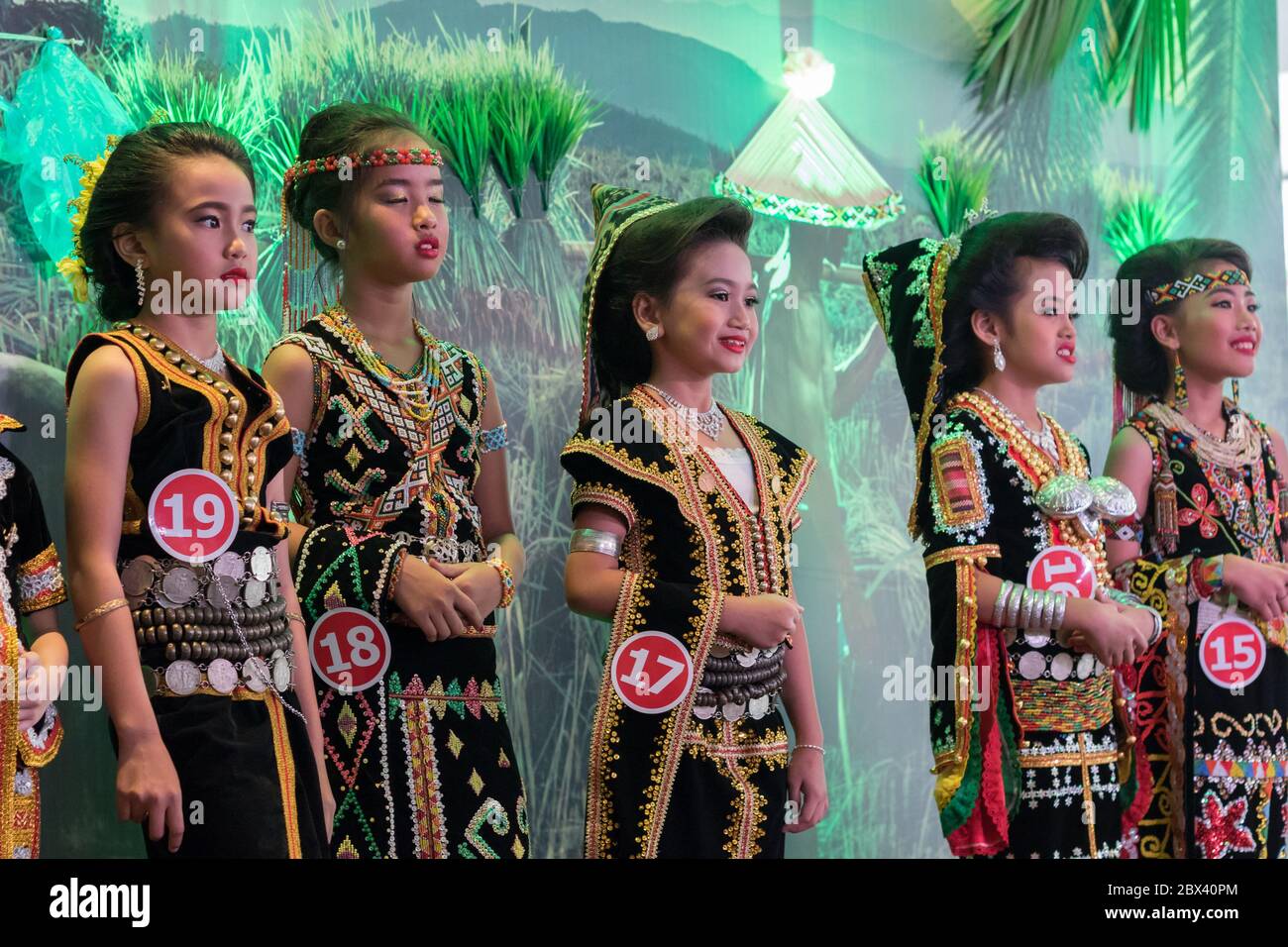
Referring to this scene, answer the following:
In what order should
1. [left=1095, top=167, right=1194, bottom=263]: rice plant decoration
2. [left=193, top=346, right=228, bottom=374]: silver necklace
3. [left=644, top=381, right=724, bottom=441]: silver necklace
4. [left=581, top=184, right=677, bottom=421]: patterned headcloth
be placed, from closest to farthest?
1. [left=193, top=346, right=228, bottom=374]: silver necklace
2. [left=644, top=381, right=724, bottom=441]: silver necklace
3. [left=581, top=184, right=677, bottom=421]: patterned headcloth
4. [left=1095, top=167, right=1194, bottom=263]: rice plant decoration

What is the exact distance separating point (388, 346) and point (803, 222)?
1229mm

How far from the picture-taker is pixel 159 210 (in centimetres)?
274

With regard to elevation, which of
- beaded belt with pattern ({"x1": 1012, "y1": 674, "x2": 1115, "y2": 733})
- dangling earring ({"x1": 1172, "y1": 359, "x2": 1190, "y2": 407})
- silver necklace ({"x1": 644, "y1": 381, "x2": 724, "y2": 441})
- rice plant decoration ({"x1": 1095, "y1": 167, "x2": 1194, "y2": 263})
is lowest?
beaded belt with pattern ({"x1": 1012, "y1": 674, "x2": 1115, "y2": 733})

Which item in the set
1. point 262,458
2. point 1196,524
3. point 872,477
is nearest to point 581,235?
point 872,477

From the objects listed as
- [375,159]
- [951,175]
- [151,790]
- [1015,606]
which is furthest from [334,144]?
[951,175]

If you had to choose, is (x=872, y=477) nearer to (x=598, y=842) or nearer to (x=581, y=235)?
(x=581, y=235)

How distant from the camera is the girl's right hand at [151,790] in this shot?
8.05ft

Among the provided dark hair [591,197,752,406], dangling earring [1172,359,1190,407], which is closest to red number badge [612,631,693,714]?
dark hair [591,197,752,406]

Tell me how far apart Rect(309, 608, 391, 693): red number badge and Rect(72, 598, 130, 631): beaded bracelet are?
0.46 meters

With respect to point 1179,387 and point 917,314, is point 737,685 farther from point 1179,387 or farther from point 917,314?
point 1179,387

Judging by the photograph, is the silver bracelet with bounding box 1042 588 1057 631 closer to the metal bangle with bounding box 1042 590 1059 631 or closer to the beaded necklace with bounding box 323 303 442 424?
the metal bangle with bounding box 1042 590 1059 631

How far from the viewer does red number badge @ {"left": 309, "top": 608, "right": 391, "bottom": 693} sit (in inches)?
114

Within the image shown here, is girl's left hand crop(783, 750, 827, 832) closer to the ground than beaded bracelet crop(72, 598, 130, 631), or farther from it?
closer to the ground

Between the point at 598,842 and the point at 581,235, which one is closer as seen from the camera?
the point at 598,842
